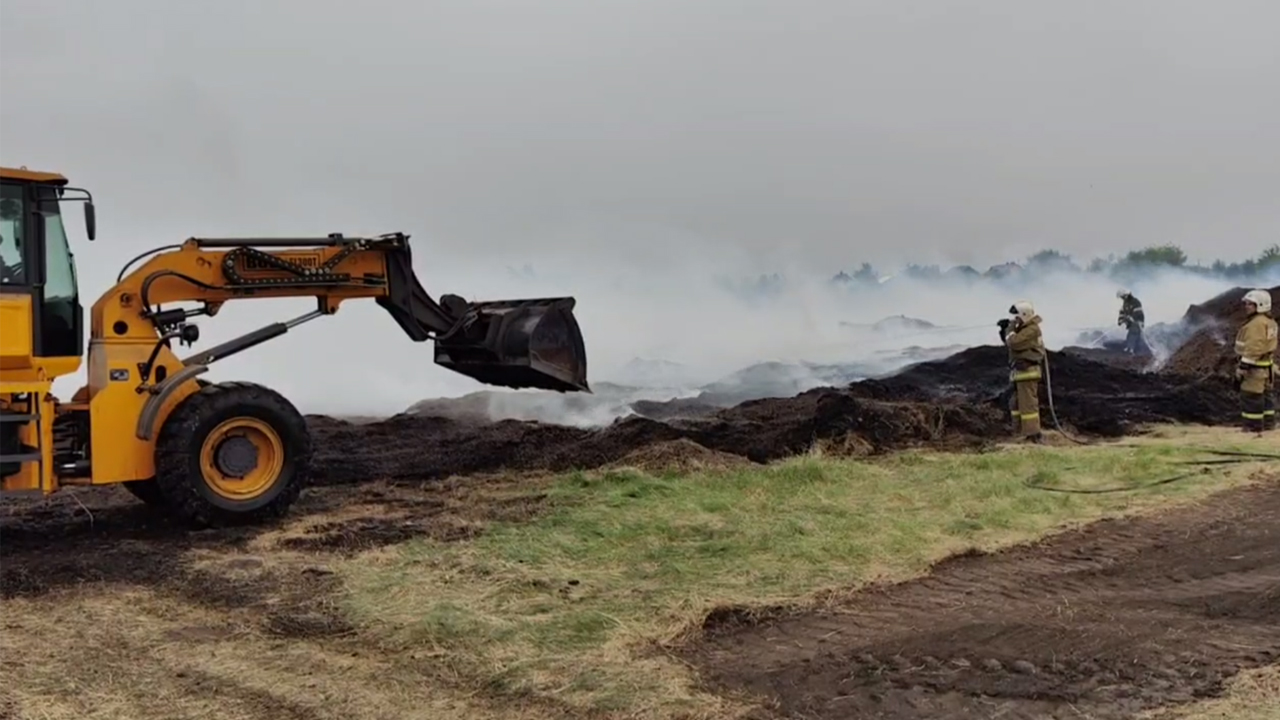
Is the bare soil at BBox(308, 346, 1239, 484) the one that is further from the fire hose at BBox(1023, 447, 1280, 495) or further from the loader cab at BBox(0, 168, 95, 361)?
the loader cab at BBox(0, 168, 95, 361)

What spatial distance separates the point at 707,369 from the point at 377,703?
1949 centimetres

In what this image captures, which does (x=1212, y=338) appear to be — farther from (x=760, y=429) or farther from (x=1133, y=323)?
(x=760, y=429)

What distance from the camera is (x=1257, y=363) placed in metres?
13.7

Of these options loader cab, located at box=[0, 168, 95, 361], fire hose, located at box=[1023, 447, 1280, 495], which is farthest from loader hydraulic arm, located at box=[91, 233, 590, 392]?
fire hose, located at box=[1023, 447, 1280, 495]

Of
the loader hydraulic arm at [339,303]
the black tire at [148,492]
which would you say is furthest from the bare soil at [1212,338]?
the black tire at [148,492]

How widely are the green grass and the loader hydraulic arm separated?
51.2 inches

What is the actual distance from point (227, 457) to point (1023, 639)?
6147 mm

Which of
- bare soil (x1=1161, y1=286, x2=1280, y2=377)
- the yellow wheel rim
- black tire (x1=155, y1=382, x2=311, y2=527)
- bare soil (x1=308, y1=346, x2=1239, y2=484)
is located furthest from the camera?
bare soil (x1=1161, y1=286, x2=1280, y2=377)

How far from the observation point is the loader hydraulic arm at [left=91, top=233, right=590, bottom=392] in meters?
9.04

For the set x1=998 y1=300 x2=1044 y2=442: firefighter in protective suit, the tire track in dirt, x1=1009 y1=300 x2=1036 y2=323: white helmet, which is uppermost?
x1=1009 y1=300 x2=1036 y2=323: white helmet

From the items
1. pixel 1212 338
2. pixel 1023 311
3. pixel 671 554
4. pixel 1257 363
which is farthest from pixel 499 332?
pixel 1212 338

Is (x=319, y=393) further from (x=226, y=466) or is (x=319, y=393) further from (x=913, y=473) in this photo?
(x=913, y=473)

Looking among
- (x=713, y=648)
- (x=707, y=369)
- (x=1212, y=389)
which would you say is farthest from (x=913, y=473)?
(x=707, y=369)

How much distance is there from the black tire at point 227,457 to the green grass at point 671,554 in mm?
1630
